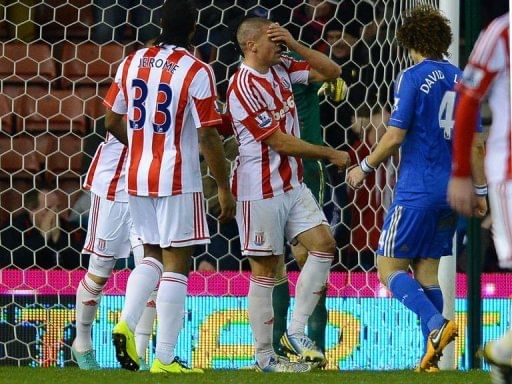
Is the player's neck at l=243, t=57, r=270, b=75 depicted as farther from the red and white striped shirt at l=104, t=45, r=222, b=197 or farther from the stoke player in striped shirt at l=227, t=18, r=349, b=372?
the red and white striped shirt at l=104, t=45, r=222, b=197

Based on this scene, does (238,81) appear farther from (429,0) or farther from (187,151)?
(429,0)

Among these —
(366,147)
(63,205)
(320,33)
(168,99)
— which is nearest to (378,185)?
(366,147)

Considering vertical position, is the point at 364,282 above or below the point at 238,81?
below

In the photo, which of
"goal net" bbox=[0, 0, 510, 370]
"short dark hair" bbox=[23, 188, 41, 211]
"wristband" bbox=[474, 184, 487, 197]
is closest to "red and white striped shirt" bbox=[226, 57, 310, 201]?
"wristband" bbox=[474, 184, 487, 197]

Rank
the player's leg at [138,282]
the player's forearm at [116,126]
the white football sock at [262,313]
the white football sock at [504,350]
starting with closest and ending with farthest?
the white football sock at [504,350], the player's leg at [138,282], the player's forearm at [116,126], the white football sock at [262,313]

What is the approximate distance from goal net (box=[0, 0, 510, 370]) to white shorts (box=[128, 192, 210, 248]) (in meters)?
1.73

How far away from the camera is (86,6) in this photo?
823cm

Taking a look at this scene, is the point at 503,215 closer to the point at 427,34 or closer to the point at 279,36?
the point at 427,34

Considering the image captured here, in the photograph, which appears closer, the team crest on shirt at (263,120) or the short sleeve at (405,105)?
the short sleeve at (405,105)

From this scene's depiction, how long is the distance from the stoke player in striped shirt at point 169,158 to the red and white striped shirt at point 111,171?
2.46 feet

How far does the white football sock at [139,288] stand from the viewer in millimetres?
5953

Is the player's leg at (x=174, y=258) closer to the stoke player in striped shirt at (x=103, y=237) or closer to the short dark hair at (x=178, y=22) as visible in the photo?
the short dark hair at (x=178, y=22)

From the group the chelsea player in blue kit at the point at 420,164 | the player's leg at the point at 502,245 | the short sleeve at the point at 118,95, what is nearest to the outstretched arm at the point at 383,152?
the chelsea player in blue kit at the point at 420,164

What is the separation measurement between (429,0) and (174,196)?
8.25ft
